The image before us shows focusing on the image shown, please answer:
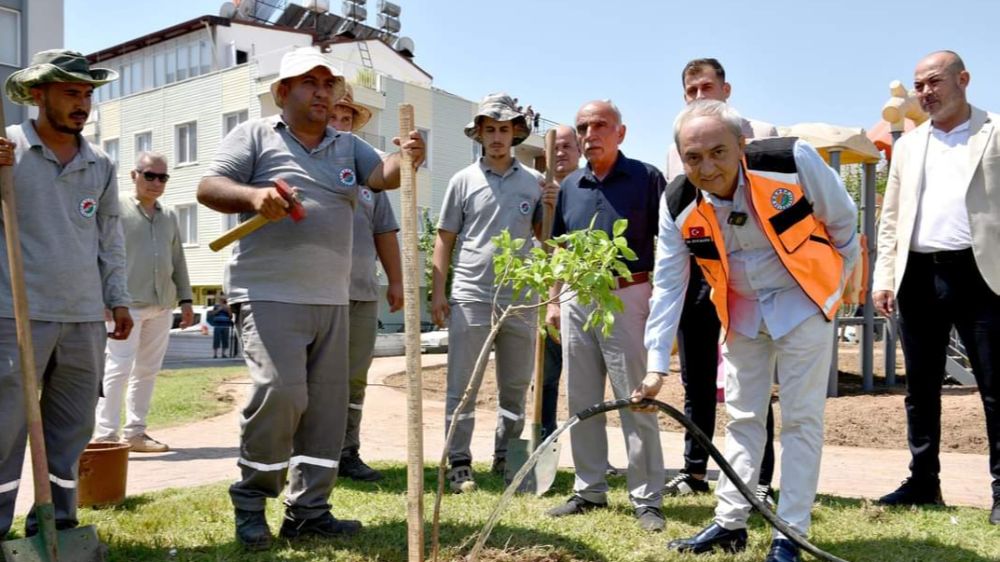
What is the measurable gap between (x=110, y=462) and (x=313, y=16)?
3794 centimetres

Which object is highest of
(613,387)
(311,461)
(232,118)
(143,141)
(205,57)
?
(205,57)

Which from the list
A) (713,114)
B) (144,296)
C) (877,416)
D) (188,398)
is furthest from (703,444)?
(188,398)

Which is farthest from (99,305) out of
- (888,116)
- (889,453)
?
(888,116)

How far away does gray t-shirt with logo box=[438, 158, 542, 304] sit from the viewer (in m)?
5.71

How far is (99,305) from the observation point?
4.13m

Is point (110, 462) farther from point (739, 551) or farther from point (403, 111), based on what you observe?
point (739, 551)

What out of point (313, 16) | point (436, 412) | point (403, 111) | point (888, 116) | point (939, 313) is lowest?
point (436, 412)

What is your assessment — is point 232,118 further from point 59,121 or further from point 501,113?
point 59,121

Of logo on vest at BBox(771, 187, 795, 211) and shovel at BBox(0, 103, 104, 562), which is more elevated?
logo on vest at BBox(771, 187, 795, 211)

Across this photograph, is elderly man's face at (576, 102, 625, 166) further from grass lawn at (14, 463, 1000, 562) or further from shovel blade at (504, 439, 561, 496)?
grass lawn at (14, 463, 1000, 562)

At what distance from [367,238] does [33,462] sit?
287cm

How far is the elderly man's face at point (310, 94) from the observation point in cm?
419

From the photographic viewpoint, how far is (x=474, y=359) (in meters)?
5.83

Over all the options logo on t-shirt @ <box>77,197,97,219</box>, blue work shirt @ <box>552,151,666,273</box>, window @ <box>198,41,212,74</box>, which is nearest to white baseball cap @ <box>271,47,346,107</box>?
logo on t-shirt @ <box>77,197,97,219</box>
